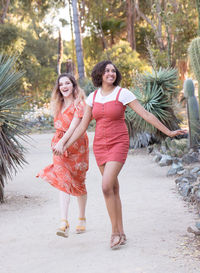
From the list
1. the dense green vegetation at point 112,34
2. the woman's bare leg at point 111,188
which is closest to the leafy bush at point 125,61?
the dense green vegetation at point 112,34

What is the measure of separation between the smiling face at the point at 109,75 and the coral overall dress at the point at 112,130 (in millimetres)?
139

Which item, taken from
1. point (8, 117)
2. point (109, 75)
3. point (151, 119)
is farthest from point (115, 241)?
point (8, 117)

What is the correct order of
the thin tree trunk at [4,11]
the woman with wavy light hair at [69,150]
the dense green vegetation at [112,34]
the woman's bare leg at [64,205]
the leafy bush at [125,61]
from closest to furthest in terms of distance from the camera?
1. the woman's bare leg at [64,205]
2. the woman with wavy light hair at [69,150]
3. the leafy bush at [125,61]
4. the dense green vegetation at [112,34]
5. the thin tree trunk at [4,11]

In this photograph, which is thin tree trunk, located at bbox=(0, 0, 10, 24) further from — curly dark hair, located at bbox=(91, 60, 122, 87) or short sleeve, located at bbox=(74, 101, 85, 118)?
curly dark hair, located at bbox=(91, 60, 122, 87)

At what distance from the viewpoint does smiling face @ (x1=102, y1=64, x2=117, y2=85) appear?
4.48 metres

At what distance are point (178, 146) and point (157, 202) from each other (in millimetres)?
4010

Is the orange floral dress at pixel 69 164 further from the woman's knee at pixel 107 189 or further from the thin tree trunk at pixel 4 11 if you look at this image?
the thin tree trunk at pixel 4 11

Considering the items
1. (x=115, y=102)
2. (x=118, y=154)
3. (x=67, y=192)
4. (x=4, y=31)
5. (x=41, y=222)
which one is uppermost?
(x=4, y=31)

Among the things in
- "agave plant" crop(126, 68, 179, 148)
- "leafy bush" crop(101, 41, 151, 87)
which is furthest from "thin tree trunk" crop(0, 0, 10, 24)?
"agave plant" crop(126, 68, 179, 148)

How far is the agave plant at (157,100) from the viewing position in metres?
11.1

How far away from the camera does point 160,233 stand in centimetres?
487

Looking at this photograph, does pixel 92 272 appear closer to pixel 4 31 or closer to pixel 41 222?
pixel 41 222

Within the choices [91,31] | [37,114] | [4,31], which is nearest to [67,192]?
[37,114]

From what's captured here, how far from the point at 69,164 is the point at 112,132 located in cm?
85
